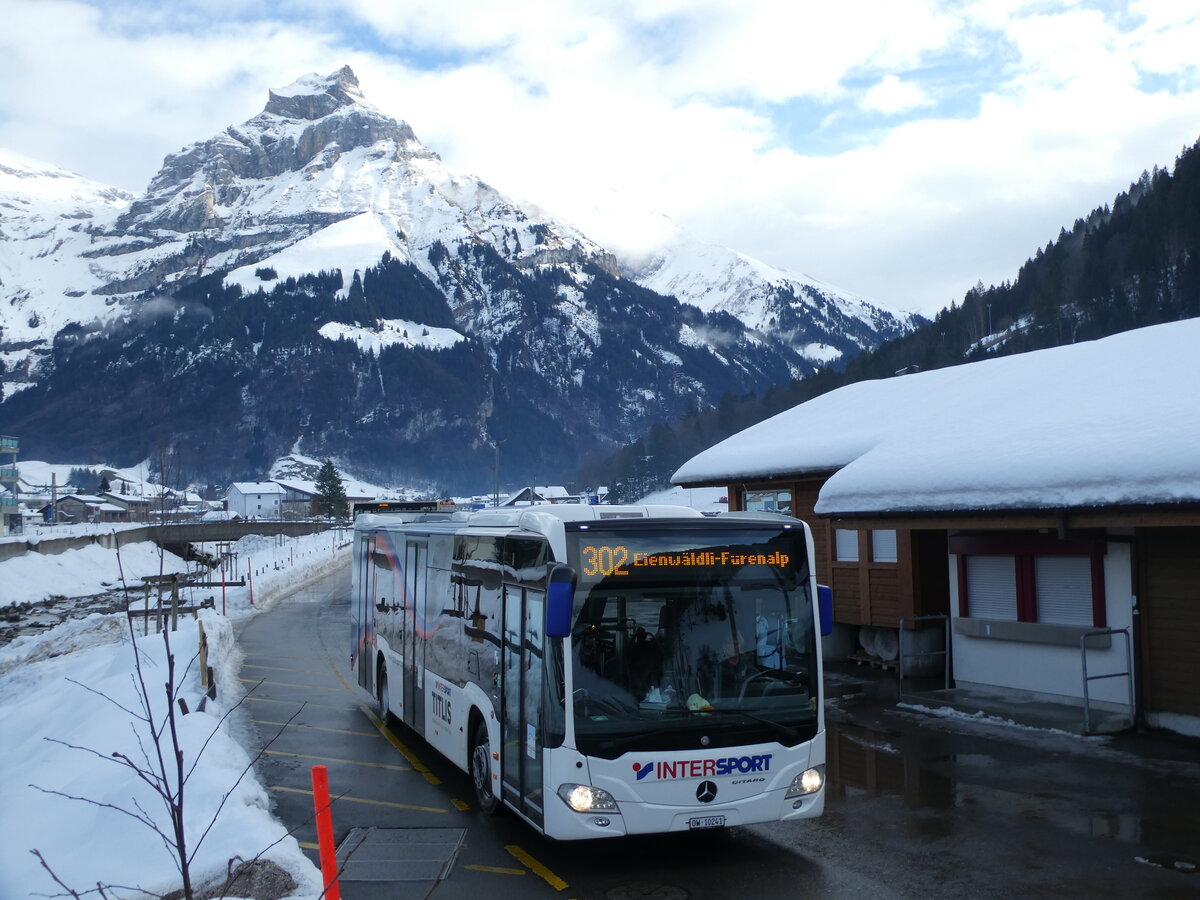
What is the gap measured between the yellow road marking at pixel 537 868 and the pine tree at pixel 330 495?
126 meters

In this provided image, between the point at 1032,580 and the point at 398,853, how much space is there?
10.3 m

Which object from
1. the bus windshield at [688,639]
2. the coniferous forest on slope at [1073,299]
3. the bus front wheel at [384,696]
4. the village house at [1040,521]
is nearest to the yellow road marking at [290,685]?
the bus front wheel at [384,696]

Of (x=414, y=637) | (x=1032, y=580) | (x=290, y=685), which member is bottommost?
(x=290, y=685)

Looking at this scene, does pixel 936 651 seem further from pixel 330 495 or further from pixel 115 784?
Answer: pixel 330 495

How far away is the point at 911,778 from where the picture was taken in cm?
1136

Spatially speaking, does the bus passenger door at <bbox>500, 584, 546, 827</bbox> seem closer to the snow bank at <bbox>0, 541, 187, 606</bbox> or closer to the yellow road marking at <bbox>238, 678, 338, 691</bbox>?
the yellow road marking at <bbox>238, 678, 338, 691</bbox>

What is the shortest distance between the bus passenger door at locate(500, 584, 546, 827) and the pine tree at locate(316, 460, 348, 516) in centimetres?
12565

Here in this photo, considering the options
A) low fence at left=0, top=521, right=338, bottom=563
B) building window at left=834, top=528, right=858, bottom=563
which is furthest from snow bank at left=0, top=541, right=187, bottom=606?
building window at left=834, top=528, right=858, bottom=563

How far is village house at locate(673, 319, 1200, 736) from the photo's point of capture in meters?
12.7

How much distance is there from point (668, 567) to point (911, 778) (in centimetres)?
478

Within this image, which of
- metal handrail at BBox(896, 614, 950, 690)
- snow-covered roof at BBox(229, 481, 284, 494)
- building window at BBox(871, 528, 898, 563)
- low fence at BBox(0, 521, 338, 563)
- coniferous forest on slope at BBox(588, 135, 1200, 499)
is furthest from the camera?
snow-covered roof at BBox(229, 481, 284, 494)

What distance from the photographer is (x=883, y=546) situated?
63.1ft

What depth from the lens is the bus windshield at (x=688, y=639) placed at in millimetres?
8078

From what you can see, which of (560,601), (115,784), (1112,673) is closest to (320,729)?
(115,784)
